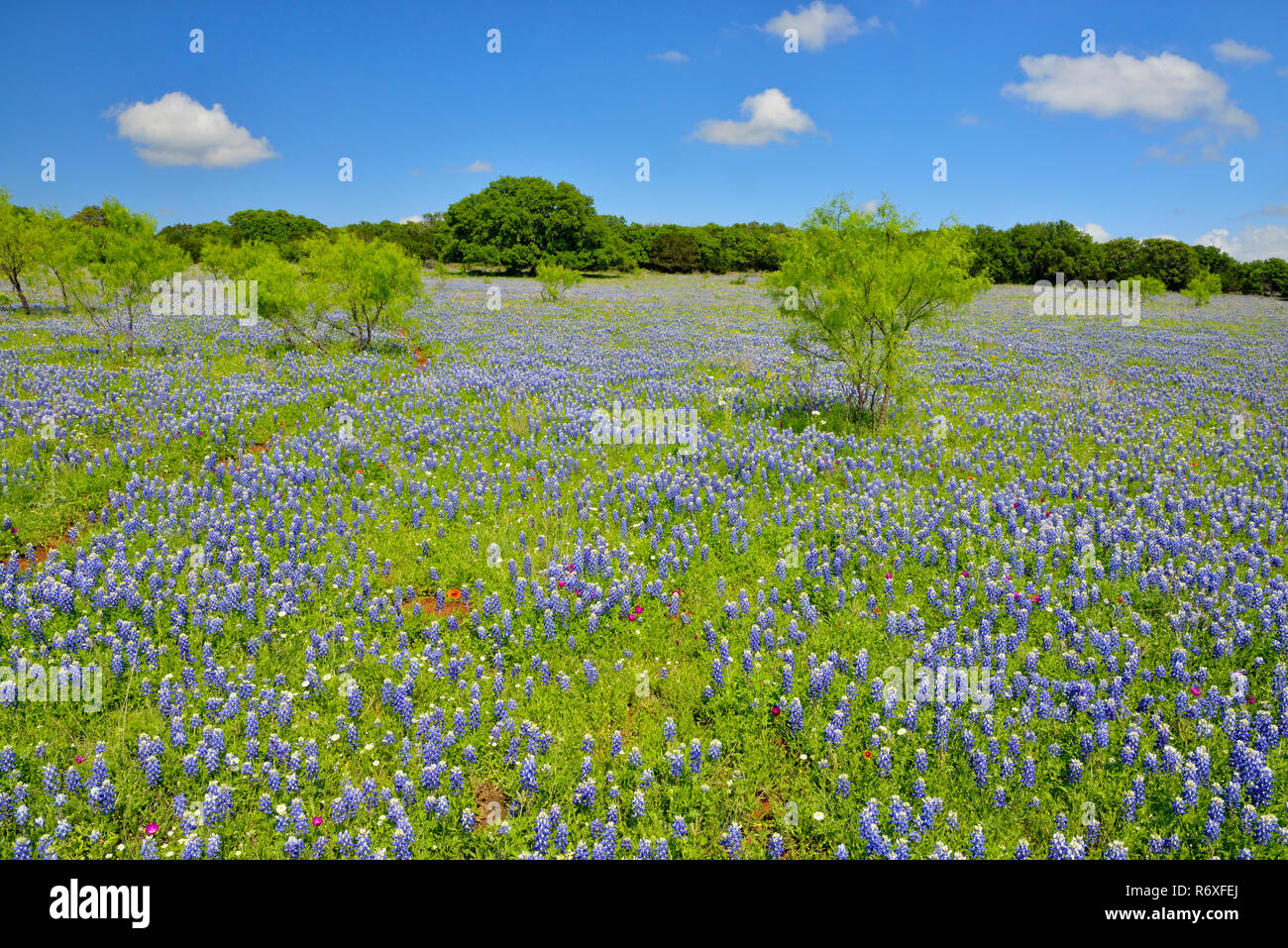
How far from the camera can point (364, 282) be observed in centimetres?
1942

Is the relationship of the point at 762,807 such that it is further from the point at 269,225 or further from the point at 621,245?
the point at 269,225

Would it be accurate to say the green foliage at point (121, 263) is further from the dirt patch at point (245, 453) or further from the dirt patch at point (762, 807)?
the dirt patch at point (762, 807)

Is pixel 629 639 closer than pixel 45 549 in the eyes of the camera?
Yes

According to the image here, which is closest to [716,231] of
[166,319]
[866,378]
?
[166,319]

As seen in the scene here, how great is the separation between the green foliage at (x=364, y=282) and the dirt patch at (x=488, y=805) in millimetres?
17870

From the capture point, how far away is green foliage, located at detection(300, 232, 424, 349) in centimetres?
1927

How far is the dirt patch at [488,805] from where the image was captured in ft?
14.5

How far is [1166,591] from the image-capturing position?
6961mm

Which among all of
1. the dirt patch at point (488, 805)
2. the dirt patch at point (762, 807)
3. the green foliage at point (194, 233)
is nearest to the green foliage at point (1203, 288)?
the dirt patch at point (762, 807)

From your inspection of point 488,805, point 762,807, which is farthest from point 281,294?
point 762,807

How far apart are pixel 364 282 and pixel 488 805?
1832cm

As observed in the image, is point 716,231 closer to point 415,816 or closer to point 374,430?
point 374,430

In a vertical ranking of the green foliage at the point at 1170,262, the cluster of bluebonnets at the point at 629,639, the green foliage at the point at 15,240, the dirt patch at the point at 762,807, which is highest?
the green foliage at the point at 1170,262

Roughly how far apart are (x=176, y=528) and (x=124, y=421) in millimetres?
5060
